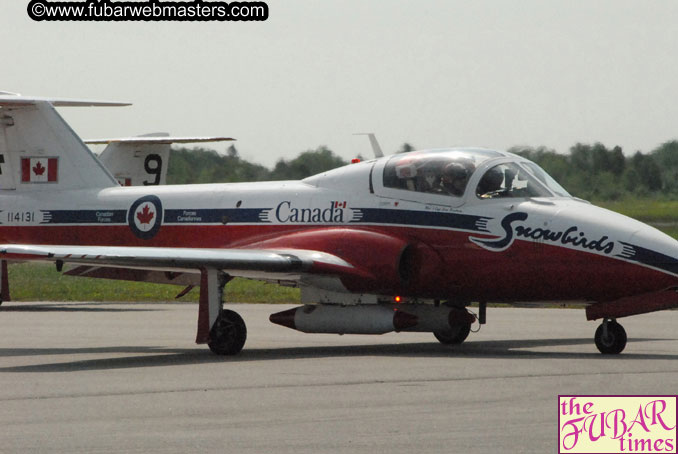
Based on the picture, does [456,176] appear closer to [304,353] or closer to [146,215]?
[304,353]

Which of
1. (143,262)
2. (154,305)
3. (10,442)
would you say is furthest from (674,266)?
(154,305)

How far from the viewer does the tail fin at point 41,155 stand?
19.4 metres

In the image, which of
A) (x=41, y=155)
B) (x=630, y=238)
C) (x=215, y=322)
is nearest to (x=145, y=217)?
(x=41, y=155)

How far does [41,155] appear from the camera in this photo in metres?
19.5

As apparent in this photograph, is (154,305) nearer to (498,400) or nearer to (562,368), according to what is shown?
(562,368)

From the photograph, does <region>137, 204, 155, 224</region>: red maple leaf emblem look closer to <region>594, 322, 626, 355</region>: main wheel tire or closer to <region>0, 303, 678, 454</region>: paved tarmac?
<region>0, 303, 678, 454</region>: paved tarmac

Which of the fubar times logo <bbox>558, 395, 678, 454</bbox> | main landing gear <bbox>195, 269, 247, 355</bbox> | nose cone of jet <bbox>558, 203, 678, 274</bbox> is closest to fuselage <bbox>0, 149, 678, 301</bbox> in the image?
nose cone of jet <bbox>558, 203, 678, 274</bbox>

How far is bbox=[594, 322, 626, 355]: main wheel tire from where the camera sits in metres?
15.1

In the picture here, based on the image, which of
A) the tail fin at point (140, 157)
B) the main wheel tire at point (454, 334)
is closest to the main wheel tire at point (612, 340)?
the main wheel tire at point (454, 334)

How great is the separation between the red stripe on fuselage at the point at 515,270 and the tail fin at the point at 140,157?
587 inches

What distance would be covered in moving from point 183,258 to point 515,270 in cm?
413

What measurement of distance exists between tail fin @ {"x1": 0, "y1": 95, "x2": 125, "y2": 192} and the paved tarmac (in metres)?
2.44

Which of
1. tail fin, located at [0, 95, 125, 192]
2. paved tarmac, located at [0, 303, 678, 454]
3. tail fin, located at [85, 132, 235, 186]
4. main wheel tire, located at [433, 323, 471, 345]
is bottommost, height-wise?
paved tarmac, located at [0, 303, 678, 454]

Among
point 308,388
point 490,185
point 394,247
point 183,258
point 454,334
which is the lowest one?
point 308,388
